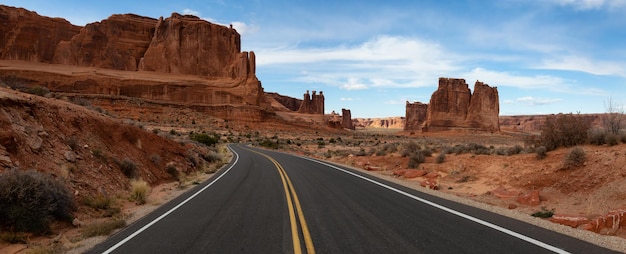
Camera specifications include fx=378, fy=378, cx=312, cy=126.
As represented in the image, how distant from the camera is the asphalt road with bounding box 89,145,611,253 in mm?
5738

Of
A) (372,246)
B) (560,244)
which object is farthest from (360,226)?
(560,244)

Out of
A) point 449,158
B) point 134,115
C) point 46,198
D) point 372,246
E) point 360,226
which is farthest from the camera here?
point 134,115

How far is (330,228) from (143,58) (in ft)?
344

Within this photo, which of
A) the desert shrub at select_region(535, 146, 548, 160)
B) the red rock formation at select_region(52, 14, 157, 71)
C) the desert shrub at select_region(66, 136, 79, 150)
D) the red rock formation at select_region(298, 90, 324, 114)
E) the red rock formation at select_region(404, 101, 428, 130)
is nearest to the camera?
the desert shrub at select_region(66, 136, 79, 150)

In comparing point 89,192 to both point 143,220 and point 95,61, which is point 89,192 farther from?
point 95,61

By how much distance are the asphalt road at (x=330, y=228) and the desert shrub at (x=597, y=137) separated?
20.4 ft

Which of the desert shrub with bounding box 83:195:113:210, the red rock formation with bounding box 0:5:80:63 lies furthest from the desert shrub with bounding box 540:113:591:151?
the red rock formation with bounding box 0:5:80:63

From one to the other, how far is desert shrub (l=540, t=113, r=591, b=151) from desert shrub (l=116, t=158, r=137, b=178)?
15207mm

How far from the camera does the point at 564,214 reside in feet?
26.5

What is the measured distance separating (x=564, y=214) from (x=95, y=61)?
110393 mm

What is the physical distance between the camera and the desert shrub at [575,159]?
1065 centimetres

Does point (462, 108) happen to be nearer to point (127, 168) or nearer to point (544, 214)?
point (127, 168)

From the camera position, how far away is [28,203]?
7.25m

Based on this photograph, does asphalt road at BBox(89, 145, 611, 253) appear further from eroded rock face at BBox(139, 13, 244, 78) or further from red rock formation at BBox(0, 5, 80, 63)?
red rock formation at BBox(0, 5, 80, 63)
